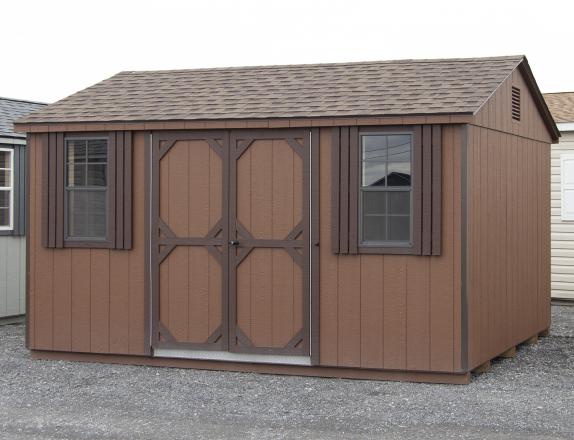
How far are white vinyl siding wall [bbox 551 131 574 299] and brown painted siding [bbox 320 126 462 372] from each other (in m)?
8.18

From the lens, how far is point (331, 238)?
422 inches

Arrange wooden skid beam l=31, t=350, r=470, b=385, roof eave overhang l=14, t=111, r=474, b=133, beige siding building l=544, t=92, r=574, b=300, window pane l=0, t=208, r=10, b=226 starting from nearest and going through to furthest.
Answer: roof eave overhang l=14, t=111, r=474, b=133, wooden skid beam l=31, t=350, r=470, b=385, window pane l=0, t=208, r=10, b=226, beige siding building l=544, t=92, r=574, b=300

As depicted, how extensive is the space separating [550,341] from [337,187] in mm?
4440

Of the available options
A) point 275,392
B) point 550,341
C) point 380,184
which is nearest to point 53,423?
point 275,392

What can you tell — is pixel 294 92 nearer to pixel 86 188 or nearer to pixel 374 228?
pixel 374 228

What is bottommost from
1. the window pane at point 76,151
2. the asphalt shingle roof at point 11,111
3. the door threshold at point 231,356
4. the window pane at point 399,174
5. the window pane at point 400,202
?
the door threshold at point 231,356

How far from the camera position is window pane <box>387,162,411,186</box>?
10469mm

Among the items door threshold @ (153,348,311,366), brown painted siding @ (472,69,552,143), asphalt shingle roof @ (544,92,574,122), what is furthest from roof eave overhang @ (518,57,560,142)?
door threshold @ (153,348,311,366)

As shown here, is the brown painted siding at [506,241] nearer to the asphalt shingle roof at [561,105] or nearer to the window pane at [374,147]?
the window pane at [374,147]

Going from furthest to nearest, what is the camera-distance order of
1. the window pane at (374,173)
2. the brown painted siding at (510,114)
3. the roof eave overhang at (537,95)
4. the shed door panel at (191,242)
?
the roof eave overhang at (537,95) < the shed door panel at (191,242) < the brown painted siding at (510,114) < the window pane at (374,173)

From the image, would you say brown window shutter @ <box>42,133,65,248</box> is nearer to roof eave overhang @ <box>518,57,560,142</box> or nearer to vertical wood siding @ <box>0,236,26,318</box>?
vertical wood siding @ <box>0,236,26,318</box>

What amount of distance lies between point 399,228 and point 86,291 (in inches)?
134

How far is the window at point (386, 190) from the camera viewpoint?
10.5 m

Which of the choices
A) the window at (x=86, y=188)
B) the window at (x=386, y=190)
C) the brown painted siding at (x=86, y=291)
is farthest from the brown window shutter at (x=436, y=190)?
the window at (x=86, y=188)
